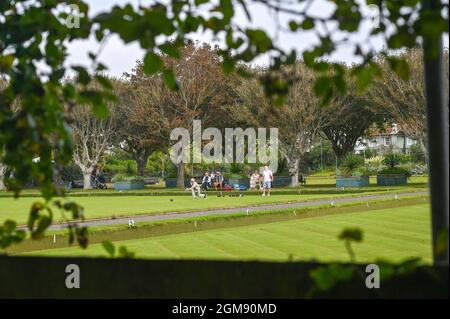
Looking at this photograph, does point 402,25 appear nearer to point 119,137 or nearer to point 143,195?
point 143,195

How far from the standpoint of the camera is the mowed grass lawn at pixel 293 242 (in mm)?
12062

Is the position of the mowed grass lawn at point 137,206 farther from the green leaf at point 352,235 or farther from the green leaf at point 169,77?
the green leaf at point 352,235

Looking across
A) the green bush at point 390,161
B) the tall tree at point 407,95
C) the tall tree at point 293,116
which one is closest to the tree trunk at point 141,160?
the tall tree at point 293,116

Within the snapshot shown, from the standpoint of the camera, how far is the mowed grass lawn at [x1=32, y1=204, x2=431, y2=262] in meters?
12.1

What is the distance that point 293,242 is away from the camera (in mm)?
14055

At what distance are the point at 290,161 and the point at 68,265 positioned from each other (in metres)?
47.8

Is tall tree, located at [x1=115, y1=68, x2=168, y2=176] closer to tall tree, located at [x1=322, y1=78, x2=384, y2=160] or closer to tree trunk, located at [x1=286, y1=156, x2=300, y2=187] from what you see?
tree trunk, located at [x1=286, y1=156, x2=300, y2=187]

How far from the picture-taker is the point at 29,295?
3.48 metres

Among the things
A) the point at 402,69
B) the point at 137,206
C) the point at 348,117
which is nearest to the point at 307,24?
the point at 402,69

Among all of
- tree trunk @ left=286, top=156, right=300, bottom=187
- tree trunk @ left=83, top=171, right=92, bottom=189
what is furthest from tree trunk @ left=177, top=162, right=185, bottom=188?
tree trunk @ left=286, top=156, right=300, bottom=187

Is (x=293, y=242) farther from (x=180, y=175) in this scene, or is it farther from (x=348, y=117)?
(x=180, y=175)

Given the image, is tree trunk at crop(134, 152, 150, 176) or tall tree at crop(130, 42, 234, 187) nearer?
tall tree at crop(130, 42, 234, 187)

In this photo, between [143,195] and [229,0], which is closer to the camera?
[229,0]
